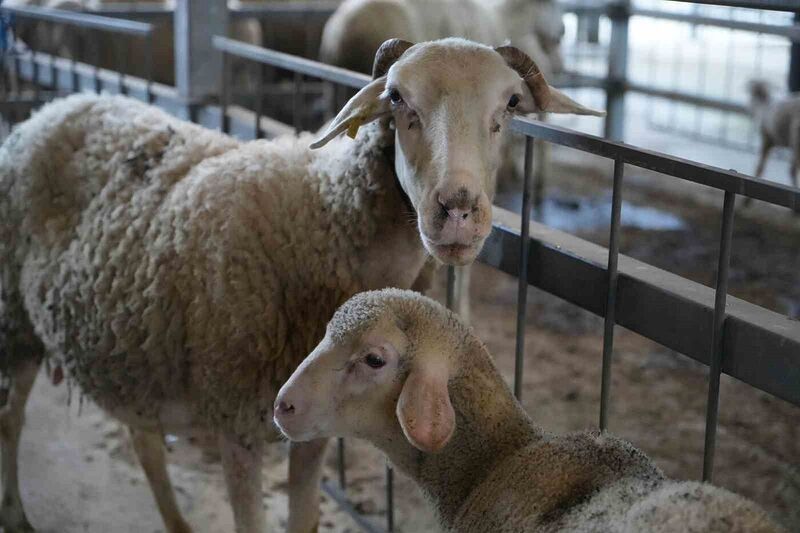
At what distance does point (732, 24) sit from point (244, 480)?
5474 mm

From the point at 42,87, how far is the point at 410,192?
6917 mm

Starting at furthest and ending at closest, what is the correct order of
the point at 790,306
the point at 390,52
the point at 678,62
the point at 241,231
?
the point at 678,62
the point at 790,306
the point at 241,231
the point at 390,52

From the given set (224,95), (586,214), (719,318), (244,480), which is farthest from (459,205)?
(586,214)

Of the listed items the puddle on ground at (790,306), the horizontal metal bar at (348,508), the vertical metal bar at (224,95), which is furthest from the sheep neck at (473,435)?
the puddle on ground at (790,306)

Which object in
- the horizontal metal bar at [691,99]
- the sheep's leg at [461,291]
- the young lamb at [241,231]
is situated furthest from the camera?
the horizontal metal bar at [691,99]

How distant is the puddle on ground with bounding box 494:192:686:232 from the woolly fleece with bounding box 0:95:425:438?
194 inches

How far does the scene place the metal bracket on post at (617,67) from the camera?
29.8ft

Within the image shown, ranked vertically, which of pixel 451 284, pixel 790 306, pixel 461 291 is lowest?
pixel 790 306

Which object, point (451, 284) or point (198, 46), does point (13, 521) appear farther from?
point (198, 46)

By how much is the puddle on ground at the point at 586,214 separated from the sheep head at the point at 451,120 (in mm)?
5238

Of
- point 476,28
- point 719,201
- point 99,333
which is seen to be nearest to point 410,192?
point 99,333

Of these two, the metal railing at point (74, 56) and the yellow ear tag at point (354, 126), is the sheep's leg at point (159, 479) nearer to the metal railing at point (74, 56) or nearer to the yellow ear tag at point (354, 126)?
the yellow ear tag at point (354, 126)

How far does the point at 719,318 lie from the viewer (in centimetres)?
225

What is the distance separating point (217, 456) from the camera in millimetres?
4414
